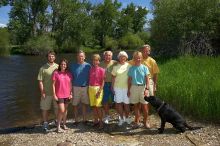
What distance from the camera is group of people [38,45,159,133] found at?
34.3 ft

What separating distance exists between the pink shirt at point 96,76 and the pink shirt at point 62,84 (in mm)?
586

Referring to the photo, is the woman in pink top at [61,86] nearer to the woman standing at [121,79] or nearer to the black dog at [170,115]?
the woman standing at [121,79]

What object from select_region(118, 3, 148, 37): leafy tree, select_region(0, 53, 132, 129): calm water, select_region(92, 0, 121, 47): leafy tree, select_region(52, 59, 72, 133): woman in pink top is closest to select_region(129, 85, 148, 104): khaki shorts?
select_region(52, 59, 72, 133): woman in pink top

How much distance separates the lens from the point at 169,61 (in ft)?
59.9

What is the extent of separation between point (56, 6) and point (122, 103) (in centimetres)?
6025

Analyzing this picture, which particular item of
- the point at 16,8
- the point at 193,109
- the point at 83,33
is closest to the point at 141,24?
the point at 83,33

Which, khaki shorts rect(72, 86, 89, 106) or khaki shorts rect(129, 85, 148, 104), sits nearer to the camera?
khaki shorts rect(129, 85, 148, 104)

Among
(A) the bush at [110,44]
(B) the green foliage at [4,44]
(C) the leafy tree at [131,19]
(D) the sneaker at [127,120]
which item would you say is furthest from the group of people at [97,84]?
(C) the leafy tree at [131,19]

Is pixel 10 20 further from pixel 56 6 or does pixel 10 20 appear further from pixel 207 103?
pixel 207 103

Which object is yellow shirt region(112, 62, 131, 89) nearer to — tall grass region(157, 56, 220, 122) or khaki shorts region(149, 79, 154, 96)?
khaki shorts region(149, 79, 154, 96)

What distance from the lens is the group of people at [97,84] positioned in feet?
34.3

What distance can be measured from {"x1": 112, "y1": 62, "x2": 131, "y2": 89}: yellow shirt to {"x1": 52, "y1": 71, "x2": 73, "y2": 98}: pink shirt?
1.22m

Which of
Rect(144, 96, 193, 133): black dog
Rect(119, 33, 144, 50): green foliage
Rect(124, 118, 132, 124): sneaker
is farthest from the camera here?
Rect(119, 33, 144, 50): green foliage

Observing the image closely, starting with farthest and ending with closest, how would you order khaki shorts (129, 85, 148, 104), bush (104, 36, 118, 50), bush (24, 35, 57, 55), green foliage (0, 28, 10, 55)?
bush (104, 36, 118, 50), bush (24, 35, 57, 55), green foliage (0, 28, 10, 55), khaki shorts (129, 85, 148, 104)
